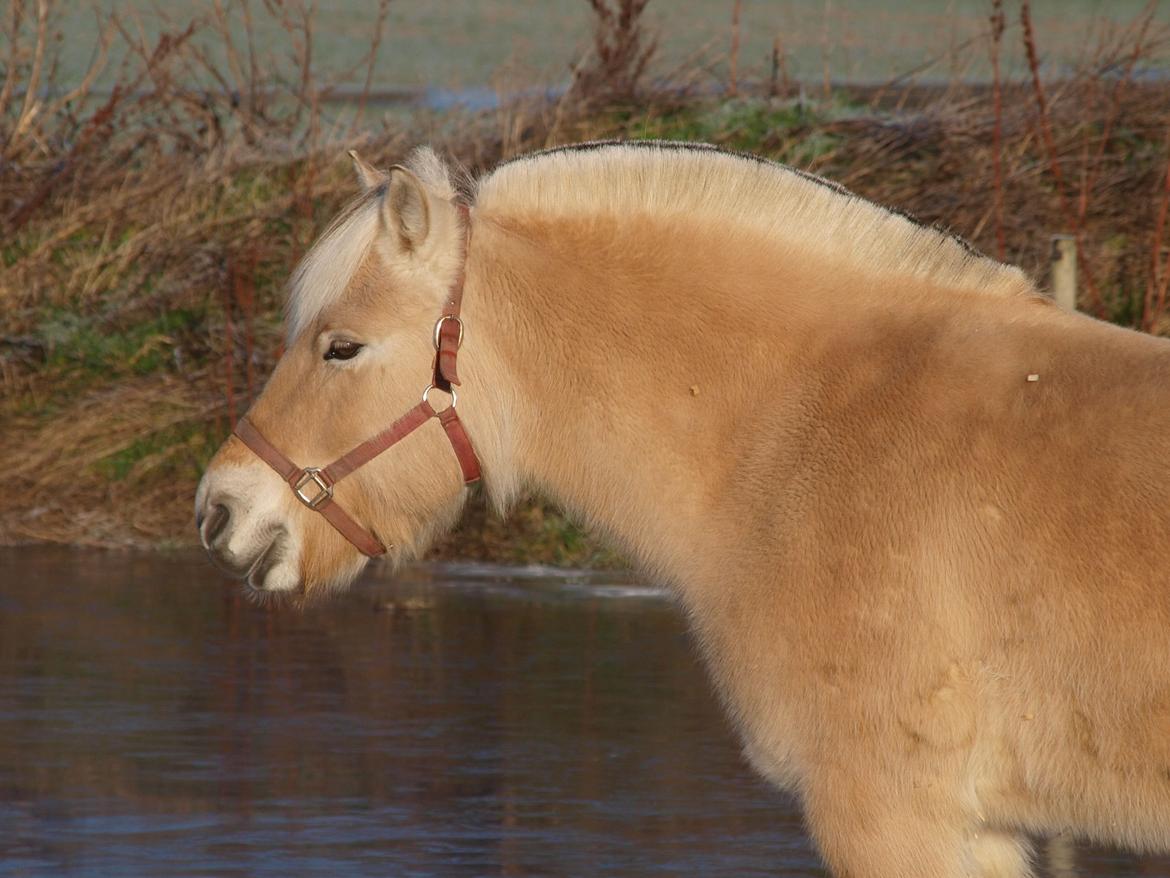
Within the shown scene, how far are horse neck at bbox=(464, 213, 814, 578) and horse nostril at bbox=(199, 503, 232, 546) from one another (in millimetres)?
602

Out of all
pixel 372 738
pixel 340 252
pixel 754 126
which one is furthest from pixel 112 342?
pixel 340 252

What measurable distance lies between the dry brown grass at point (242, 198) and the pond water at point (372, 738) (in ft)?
3.68

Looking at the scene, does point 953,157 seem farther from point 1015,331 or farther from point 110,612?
point 1015,331

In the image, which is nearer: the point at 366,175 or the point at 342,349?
the point at 342,349

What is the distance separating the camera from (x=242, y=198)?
11.9 metres

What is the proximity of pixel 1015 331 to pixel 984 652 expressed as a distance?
27.3 inches

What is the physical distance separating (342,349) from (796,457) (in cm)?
103

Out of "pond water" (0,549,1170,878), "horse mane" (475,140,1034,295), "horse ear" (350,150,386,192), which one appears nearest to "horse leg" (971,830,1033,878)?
"horse mane" (475,140,1034,295)

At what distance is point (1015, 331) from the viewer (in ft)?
12.9

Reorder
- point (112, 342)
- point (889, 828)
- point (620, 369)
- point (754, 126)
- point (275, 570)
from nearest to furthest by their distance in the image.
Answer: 1. point (889, 828)
2. point (620, 369)
3. point (275, 570)
4. point (112, 342)
5. point (754, 126)

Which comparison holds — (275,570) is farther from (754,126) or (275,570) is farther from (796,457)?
(754,126)

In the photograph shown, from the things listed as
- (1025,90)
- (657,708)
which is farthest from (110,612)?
(1025,90)

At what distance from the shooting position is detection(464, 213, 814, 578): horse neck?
4.08 metres

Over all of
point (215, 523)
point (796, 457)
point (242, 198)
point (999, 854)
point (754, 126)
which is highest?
point (796, 457)
